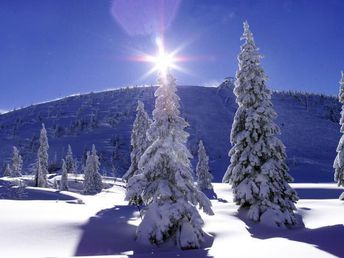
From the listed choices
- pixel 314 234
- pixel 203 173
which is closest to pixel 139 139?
pixel 314 234

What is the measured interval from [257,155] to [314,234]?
941cm

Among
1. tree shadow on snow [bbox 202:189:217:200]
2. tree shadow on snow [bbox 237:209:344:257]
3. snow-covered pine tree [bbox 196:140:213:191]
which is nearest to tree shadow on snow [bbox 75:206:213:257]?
tree shadow on snow [bbox 237:209:344:257]

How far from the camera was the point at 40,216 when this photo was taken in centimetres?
2191

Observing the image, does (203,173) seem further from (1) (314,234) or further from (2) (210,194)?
(1) (314,234)

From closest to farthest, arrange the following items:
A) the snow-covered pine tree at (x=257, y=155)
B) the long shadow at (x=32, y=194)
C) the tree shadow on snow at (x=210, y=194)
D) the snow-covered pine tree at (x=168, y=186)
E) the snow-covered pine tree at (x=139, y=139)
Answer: the snow-covered pine tree at (x=168, y=186) → the snow-covered pine tree at (x=257, y=155) → the snow-covered pine tree at (x=139, y=139) → the long shadow at (x=32, y=194) → the tree shadow on snow at (x=210, y=194)

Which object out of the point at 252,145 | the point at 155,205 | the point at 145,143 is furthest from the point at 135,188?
the point at 145,143

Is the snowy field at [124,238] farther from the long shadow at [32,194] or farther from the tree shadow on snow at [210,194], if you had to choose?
the tree shadow on snow at [210,194]

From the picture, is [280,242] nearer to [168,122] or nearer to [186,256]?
[186,256]

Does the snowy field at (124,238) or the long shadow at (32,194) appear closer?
the snowy field at (124,238)

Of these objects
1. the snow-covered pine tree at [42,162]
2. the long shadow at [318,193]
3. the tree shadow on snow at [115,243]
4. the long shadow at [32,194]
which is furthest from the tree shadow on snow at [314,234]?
the snow-covered pine tree at [42,162]

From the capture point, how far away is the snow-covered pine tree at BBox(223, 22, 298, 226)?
87.9 ft

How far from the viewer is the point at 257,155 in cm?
2783

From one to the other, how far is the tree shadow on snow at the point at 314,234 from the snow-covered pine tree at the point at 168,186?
4.74 metres

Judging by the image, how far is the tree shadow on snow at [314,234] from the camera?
1569 cm
